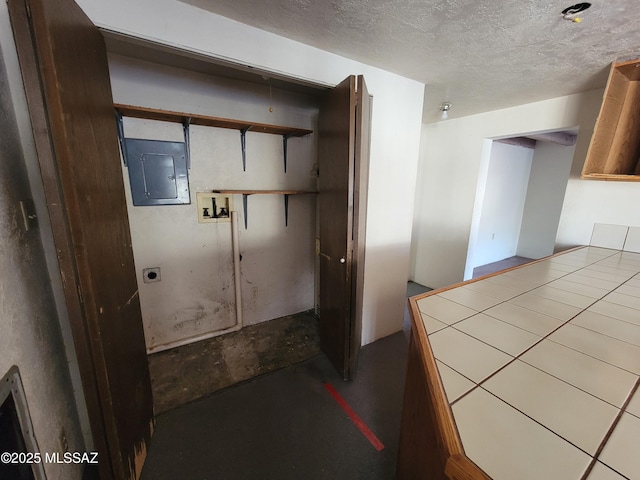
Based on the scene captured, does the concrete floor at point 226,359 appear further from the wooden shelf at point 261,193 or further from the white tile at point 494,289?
the white tile at point 494,289

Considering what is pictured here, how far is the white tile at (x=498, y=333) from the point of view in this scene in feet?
2.44

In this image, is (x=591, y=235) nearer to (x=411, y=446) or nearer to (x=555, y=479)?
(x=411, y=446)

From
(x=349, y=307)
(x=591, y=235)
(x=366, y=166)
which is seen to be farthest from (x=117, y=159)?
(x=591, y=235)

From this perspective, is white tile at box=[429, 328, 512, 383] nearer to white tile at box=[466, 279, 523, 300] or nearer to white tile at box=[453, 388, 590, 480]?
white tile at box=[453, 388, 590, 480]

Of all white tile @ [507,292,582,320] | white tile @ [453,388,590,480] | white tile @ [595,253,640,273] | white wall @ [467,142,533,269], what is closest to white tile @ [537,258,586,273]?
white tile @ [595,253,640,273]

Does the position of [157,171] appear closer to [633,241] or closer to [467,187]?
[467,187]

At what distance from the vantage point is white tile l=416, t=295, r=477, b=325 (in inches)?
36.3

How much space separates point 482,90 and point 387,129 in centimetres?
93

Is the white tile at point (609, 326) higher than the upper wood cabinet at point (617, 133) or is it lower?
lower

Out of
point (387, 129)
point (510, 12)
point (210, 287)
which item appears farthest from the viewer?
point (210, 287)

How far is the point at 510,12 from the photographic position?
117 centimetres

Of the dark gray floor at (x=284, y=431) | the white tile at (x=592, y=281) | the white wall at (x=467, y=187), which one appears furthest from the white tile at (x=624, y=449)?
the white wall at (x=467, y=187)

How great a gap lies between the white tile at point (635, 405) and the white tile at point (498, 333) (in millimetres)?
202

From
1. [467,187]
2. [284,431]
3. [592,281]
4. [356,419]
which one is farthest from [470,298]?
[467,187]
